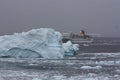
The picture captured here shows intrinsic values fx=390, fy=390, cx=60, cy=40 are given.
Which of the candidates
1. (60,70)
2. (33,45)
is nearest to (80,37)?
(33,45)

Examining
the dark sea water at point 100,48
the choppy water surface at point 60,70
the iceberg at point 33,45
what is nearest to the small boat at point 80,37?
the dark sea water at point 100,48

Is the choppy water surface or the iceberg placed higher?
the iceberg

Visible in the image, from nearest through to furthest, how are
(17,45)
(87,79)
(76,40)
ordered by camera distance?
1. (87,79)
2. (17,45)
3. (76,40)

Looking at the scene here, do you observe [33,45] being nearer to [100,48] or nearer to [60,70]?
[60,70]

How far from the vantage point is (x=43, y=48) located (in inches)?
1013

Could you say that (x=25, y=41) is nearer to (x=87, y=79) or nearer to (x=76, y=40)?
(x=87, y=79)

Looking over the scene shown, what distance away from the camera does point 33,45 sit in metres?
25.3

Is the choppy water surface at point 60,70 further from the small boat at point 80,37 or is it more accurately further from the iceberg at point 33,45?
the small boat at point 80,37

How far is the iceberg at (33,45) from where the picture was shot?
83.5 feet

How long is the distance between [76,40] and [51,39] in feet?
115

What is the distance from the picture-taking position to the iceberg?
2544 centimetres

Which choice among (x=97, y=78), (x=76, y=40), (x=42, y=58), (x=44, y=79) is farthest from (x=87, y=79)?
(x=76, y=40)

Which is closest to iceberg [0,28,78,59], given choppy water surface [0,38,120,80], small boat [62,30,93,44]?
choppy water surface [0,38,120,80]

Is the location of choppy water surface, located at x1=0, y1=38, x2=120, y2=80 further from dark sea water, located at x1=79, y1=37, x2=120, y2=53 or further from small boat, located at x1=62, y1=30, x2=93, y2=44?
small boat, located at x1=62, y1=30, x2=93, y2=44
